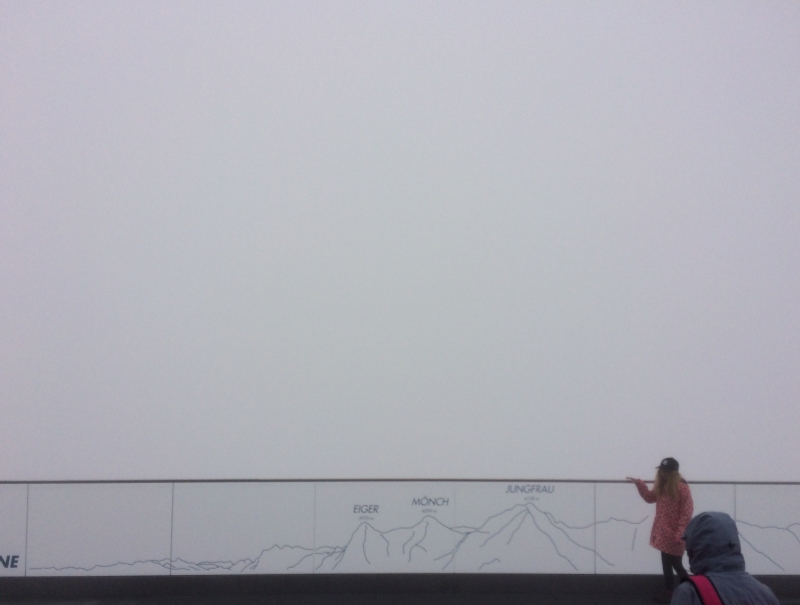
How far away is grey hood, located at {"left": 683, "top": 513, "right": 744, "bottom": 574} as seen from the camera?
199 centimetres

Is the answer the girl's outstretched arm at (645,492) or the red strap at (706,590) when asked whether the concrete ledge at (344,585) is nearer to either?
the girl's outstretched arm at (645,492)

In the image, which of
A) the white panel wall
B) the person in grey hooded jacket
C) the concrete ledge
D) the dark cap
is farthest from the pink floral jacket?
the person in grey hooded jacket

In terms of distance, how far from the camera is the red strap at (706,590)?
1873mm

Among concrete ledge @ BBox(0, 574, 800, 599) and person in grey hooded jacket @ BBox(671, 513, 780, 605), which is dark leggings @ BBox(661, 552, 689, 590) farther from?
person in grey hooded jacket @ BBox(671, 513, 780, 605)

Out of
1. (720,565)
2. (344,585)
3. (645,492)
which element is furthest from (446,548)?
(720,565)

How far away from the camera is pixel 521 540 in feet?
17.0

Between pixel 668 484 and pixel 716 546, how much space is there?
3.04 m

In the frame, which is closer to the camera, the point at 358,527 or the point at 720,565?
the point at 720,565

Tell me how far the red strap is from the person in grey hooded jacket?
0.04ft

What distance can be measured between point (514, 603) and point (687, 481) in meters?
1.63

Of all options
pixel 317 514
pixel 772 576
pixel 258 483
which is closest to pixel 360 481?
pixel 317 514

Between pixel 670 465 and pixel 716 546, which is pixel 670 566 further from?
pixel 716 546

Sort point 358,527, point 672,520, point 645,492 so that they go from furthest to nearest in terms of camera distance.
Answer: point 358,527 < point 645,492 < point 672,520

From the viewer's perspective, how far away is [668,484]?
4820 millimetres
